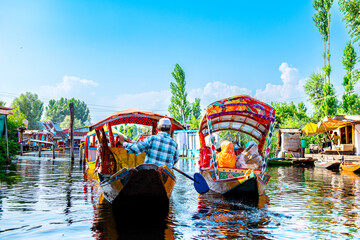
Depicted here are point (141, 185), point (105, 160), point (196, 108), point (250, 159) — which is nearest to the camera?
point (141, 185)

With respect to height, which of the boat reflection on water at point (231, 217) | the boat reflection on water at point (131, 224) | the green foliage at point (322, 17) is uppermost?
the green foliage at point (322, 17)

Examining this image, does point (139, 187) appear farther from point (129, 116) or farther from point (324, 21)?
point (324, 21)

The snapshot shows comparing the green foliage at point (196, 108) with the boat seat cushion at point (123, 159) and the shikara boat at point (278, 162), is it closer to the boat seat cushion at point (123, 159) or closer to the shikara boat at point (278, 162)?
the shikara boat at point (278, 162)

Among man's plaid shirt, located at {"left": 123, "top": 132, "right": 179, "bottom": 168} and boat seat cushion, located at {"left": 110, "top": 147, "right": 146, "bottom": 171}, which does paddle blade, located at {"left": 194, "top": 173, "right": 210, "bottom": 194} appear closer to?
man's plaid shirt, located at {"left": 123, "top": 132, "right": 179, "bottom": 168}

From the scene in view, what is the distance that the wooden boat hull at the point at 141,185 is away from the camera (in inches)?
238

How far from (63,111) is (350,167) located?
107 metres

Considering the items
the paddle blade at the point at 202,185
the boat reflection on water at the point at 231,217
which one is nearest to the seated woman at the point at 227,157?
the boat reflection on water at the point at 231,217

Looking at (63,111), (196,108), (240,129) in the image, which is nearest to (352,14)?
(240,129)

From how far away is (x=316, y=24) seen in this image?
3606 centimetres

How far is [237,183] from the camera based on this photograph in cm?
852

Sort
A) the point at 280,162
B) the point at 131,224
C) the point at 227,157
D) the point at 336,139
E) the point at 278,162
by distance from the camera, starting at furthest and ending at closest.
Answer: the point at 280,162
the point at 278,162
the point at 336,139
the point at 227,157
the point at 131,224

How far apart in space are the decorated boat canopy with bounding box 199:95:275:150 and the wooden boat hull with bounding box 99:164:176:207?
3857mm

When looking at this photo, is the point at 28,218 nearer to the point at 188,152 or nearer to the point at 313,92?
the point at 188,152

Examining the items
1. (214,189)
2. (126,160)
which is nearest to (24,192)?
(126,160)
